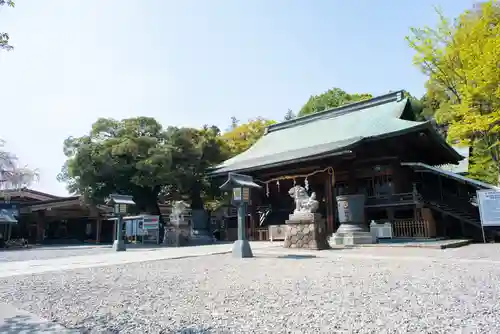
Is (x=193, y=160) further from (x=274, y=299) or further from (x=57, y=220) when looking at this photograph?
(x=274, y=299)

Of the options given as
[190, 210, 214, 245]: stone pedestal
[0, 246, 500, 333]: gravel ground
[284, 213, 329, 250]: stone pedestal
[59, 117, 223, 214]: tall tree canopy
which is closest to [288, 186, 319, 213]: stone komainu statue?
[284, 213, 329, 250]: stone pedestal

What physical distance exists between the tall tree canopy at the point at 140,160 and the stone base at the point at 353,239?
940 cm

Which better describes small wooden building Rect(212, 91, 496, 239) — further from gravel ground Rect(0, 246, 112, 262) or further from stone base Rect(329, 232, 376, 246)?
gravel ground Rect(0, 246, 112, 262)

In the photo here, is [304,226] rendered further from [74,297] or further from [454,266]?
[74,297]

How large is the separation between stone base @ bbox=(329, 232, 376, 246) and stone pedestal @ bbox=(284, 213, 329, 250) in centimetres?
165

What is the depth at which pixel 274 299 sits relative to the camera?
4.02 m

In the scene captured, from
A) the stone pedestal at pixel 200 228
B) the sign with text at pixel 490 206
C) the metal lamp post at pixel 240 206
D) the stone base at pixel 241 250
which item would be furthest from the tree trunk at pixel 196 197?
the sign with text at pixel 490 206

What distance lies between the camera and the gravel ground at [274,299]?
3143 millimetres

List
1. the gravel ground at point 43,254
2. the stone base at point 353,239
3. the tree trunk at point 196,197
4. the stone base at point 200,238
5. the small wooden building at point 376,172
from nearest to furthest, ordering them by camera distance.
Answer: the gravel ground at point 43,254 < the stone base at point 353,239 < the small wooden building at point 376,172 < the stone base at point 200,238 < the tree trunk at point 196,197

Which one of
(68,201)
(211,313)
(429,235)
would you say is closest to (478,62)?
(429,235)

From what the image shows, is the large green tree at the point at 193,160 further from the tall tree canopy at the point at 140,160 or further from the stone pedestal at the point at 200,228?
the stone pedestal at the point at 200,228

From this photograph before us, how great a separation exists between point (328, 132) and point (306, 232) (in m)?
9.37

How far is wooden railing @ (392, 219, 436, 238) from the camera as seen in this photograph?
530 inches

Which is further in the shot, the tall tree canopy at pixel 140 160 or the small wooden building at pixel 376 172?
the tall tree canopy at pixel 140 160
